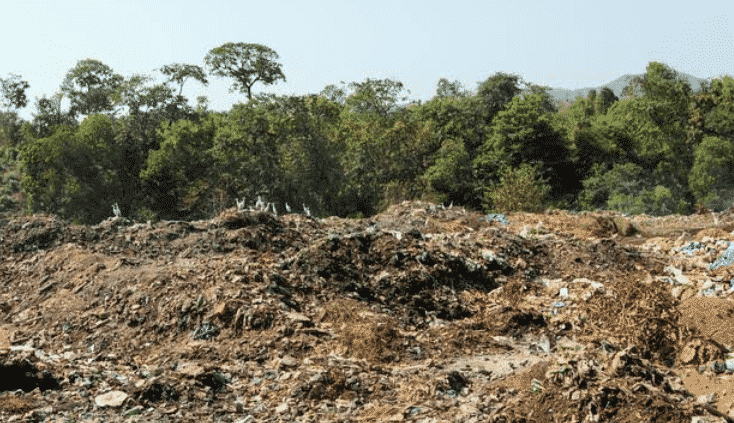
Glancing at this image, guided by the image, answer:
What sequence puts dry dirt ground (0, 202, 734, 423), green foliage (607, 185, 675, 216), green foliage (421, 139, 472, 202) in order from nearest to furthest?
dry dirt ground (0, 202, 734, 423), green foliage (607, 185, 675, 216), green foliage (421, 139, 472, 202)

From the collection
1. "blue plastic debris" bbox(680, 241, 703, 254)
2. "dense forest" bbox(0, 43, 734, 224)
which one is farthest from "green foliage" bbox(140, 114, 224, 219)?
"blue plastic debris" bbox(680, 241, 703, 254)

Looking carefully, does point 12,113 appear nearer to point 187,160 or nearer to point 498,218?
point 187,160

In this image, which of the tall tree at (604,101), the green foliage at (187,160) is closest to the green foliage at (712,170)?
the tall tree at (604,101)

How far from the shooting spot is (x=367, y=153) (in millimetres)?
28312

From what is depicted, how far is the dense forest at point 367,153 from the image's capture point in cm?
2720

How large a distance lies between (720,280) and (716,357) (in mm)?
3377

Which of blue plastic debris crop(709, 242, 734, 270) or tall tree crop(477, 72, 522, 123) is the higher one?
tall tree crop(477, 72, 522, 123)

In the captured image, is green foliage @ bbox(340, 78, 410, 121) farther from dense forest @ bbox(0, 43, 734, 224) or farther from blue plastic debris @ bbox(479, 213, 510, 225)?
blue plastic debris @ bbox(479, 213, 510, 225)

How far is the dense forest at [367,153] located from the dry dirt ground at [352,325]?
11.1 m

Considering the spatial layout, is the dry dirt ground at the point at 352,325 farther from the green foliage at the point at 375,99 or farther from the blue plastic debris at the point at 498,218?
the green foliage at the point at 375,99

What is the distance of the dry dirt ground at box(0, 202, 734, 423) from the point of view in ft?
23.7

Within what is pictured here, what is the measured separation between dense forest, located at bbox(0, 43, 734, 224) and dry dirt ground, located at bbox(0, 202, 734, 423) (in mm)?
11076

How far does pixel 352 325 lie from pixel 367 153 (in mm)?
18991

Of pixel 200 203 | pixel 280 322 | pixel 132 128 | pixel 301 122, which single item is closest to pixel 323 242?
pixel 280 322
